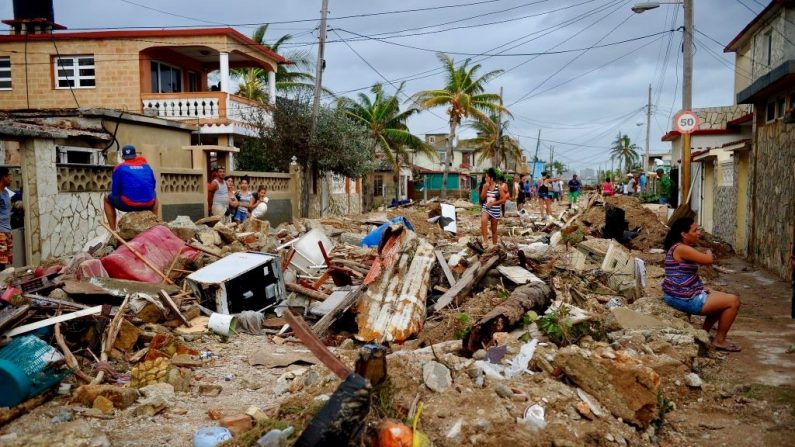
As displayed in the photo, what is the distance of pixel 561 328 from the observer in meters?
5.82

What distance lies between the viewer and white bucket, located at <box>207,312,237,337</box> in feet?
22.0

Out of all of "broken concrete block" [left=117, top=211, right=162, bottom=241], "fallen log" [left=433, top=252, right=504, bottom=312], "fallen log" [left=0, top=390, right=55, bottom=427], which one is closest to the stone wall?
"fallen log" [left=433, top=252, right=504, bottom=312]

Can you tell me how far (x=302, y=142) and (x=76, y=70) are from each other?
841 centimetres

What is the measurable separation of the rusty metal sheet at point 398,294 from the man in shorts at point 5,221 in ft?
17.0

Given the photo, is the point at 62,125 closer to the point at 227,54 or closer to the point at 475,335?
the point at 227,54

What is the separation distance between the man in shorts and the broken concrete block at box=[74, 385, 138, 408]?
4.78 meters

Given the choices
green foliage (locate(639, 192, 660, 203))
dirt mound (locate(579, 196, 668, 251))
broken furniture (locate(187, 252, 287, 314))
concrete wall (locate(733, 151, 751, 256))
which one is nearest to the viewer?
broken furniture (locate(187, 252, 287, 314))

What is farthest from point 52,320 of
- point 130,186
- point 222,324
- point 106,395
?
point 130,186

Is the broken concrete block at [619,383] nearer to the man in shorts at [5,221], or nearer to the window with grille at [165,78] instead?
the man in shorts at [5,221]

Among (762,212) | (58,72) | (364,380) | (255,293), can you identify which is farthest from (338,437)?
(58,72)

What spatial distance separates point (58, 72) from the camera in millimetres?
21703

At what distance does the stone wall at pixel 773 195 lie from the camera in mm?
10062

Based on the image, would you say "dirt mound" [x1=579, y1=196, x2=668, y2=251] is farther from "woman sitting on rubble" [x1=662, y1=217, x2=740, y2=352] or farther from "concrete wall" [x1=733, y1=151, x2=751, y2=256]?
"woman sitting on rubble" [x1=662, y1=217, x2=740, y2=352]

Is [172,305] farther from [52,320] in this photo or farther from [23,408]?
[23,408]
